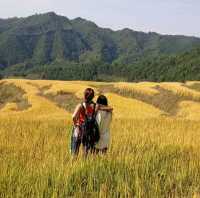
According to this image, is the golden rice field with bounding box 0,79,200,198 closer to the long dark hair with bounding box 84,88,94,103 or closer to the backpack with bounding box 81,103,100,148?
the backpack with bounding box 81,103,100,148

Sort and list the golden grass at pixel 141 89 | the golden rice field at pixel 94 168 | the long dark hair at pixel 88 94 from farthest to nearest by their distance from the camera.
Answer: the golden grass at pixel 141 89
the long dark hair at pixel 88 94
the golden rice field at pixel 94 168

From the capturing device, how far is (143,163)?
9789mm

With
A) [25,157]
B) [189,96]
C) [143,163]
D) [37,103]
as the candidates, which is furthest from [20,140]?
[189,96]

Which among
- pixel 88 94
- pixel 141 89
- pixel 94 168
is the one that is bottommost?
pixel 141 89

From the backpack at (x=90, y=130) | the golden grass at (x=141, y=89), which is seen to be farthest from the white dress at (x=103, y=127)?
the golden grass at (x=141, y=89)

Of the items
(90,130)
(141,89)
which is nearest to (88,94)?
(90,130)

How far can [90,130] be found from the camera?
1078cm

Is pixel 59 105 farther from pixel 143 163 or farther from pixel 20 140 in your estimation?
pixel 143 163

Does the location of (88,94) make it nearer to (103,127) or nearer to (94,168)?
→ (103,127)

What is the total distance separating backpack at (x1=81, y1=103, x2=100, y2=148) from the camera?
10.8 metres

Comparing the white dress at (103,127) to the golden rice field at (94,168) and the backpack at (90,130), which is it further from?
the golden rice field at (94,168)

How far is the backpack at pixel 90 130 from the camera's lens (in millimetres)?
10750

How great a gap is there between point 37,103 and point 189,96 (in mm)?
13356

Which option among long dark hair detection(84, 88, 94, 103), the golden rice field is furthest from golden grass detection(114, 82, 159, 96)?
long dark hair detection(84, 88, 94, 103)
